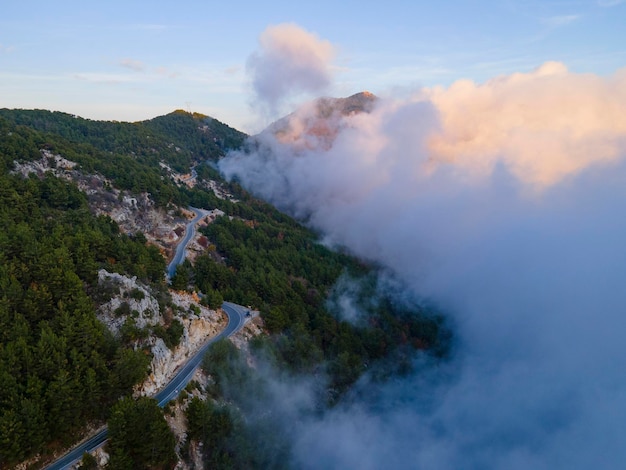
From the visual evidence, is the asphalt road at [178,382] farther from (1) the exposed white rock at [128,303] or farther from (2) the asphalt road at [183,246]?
(2) the asphalt road at [183,246]

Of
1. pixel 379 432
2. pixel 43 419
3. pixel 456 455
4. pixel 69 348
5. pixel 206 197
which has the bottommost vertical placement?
pixel 43 419

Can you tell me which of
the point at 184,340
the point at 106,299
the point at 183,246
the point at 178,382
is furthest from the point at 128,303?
the point at 183,246

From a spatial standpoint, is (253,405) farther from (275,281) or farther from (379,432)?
(275,281)

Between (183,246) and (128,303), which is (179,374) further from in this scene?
(183,246)

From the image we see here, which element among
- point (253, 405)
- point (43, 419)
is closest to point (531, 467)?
point (253, 405)

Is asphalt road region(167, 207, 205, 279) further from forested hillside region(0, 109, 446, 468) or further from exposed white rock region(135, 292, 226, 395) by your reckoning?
exposed white rock region(135, 292, 226, 395)

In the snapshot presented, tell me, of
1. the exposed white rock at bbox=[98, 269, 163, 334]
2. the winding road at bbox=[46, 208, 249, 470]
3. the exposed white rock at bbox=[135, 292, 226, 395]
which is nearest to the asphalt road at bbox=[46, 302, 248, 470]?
the winding road at bbox=[46, 208, 249, 470]
